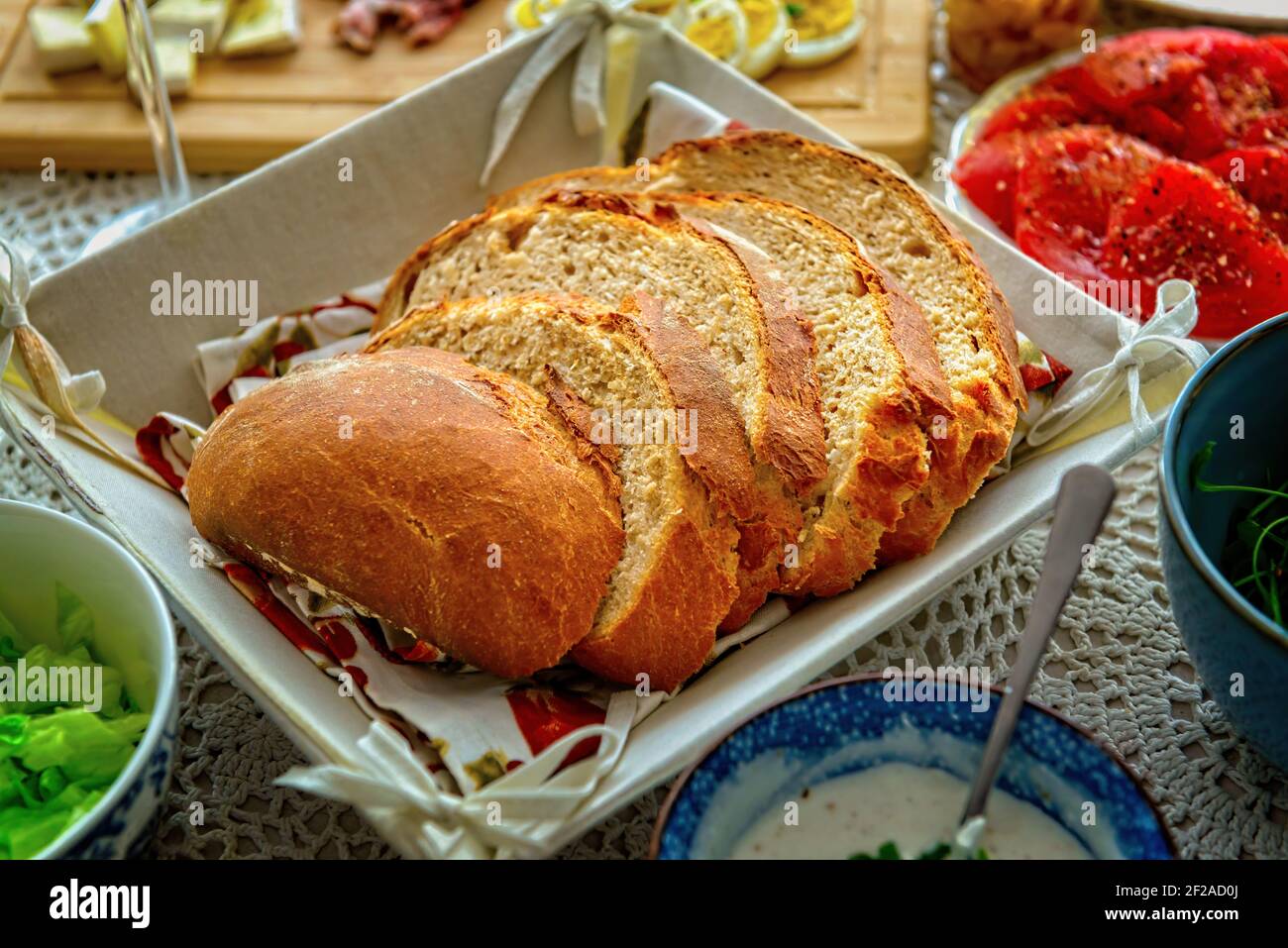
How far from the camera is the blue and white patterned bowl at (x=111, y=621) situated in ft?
5.07

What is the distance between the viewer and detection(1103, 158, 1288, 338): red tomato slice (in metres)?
2.44

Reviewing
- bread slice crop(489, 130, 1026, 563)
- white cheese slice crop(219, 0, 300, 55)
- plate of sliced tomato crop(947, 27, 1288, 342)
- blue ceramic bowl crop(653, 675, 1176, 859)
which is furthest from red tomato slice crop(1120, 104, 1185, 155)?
white cheese slice crop(219, 0, 300, 55)

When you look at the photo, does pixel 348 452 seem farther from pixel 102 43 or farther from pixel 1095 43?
pixel 1095 43

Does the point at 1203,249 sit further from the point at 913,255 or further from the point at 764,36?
the point at 764,36

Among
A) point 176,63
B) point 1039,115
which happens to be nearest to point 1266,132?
point 1039,115

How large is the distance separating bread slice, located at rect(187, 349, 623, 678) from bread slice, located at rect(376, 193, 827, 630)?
0.69 feet

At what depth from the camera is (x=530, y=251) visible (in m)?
2.24

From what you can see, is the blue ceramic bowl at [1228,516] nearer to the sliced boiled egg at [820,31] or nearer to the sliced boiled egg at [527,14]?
the sliced boiled egg at [820,31]

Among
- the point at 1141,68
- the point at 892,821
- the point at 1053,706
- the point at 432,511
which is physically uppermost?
the point at 1141,68

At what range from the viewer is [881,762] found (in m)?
1.61

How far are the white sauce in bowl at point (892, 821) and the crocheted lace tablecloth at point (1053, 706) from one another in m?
0.32

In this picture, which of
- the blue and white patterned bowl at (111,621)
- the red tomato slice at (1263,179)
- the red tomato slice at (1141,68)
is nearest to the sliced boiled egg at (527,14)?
the red tomato slice at (1141,68)

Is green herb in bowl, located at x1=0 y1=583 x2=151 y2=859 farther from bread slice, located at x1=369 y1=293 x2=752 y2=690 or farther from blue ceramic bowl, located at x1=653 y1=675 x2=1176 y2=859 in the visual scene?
blue ceramic bowl, located at x1=653 y1=675 x2=1176 y2=859

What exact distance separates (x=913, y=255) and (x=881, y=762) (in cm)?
96
